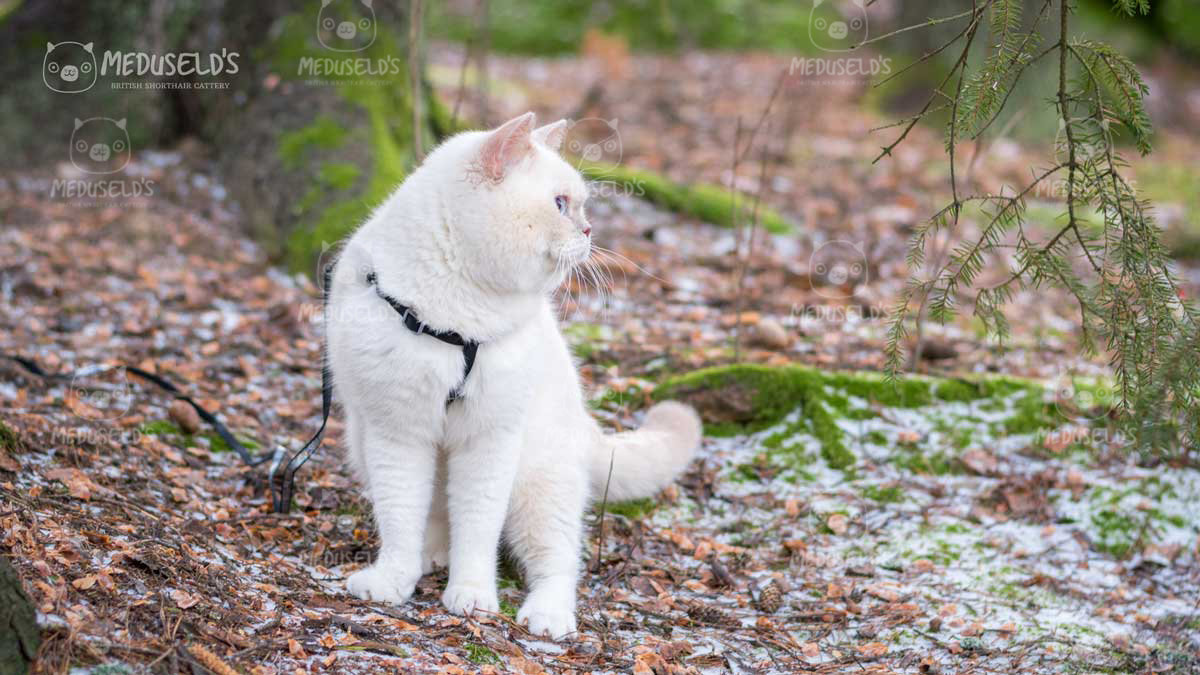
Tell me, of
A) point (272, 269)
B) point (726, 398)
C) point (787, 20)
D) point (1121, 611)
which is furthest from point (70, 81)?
point (787, 20)

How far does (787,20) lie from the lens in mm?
14297

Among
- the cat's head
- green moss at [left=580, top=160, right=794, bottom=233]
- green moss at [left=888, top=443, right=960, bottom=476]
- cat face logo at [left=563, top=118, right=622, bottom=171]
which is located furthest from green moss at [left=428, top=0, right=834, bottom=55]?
the cat's head

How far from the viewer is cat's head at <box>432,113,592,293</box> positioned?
3010mm

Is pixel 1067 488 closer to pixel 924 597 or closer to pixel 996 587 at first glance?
pixel 996 587

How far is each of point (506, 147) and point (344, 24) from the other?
4.18 metres

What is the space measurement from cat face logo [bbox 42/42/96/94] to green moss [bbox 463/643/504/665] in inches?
232

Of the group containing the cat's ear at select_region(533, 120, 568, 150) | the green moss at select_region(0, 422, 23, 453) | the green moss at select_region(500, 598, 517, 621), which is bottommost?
the green moss at select_region(500, 598, 517, 621)

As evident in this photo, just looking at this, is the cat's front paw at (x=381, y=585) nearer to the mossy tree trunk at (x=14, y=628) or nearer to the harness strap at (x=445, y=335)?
the harness strap at (x=445, y=335)

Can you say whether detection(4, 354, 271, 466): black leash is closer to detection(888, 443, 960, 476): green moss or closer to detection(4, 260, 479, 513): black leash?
detection(4, 260, 479, 513): black leash

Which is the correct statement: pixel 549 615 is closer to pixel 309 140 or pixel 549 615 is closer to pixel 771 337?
pixel 771 337

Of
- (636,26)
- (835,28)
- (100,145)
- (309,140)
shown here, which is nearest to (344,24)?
(309,140)

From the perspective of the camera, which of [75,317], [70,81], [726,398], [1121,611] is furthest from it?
[70,81]

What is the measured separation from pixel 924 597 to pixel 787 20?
1207 centimetres

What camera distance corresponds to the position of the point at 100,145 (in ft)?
23.3
